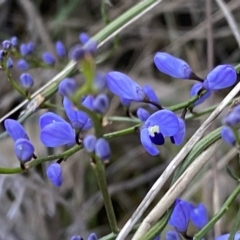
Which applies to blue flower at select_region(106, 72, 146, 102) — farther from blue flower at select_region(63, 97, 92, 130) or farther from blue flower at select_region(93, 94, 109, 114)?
blue flower at select_region(93, 94, 109, 114)

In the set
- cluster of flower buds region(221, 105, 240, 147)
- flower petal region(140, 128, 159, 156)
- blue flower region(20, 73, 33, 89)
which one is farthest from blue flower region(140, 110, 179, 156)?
blue flower region(20, 73, 33, 89)

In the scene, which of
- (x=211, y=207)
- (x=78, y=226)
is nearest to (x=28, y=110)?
(x=78, y=226)

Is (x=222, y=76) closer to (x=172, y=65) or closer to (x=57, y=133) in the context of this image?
(x=172, y=65)

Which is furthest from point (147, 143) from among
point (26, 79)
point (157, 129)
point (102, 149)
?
point (26, 79)

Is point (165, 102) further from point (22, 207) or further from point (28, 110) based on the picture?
point (28, 110)

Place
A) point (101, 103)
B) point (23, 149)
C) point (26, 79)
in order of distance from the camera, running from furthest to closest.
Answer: point (26, 79) < point (23, 149) < point (101, 103)
